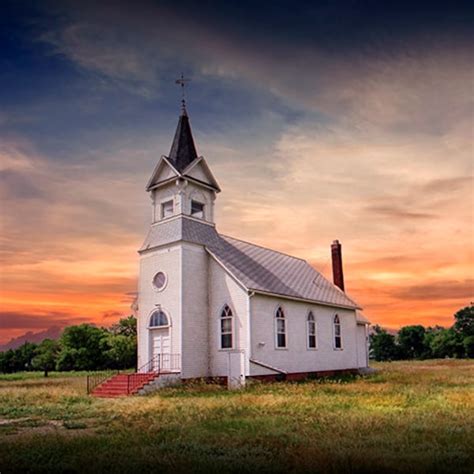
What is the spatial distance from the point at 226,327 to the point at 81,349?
24562 millimetres

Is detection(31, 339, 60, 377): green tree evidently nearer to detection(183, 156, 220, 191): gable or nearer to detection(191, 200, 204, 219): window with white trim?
detection(191, 200, 204, 219): window with white trim

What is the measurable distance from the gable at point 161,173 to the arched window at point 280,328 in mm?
9515

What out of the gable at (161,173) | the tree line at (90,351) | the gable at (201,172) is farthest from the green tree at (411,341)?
the gable at (161,173)

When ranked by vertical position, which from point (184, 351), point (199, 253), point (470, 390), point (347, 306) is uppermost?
point (199, 253)

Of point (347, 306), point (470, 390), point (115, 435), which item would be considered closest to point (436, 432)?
point (115, 435)

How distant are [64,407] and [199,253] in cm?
1138

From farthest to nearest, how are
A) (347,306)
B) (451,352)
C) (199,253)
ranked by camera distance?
(451,352) < (347,306) < (199,253)

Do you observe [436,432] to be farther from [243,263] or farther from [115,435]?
[243,263]

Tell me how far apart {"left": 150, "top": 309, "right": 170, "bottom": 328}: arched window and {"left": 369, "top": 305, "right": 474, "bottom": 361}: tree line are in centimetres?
5453

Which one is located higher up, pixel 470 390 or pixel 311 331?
pixel 311 331

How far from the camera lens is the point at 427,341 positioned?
75.8 m

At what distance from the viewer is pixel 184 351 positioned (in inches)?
1008

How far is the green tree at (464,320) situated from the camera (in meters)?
73.3

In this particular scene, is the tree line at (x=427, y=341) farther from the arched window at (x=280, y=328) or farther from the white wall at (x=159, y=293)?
the white wall at (x=159, y=293)
